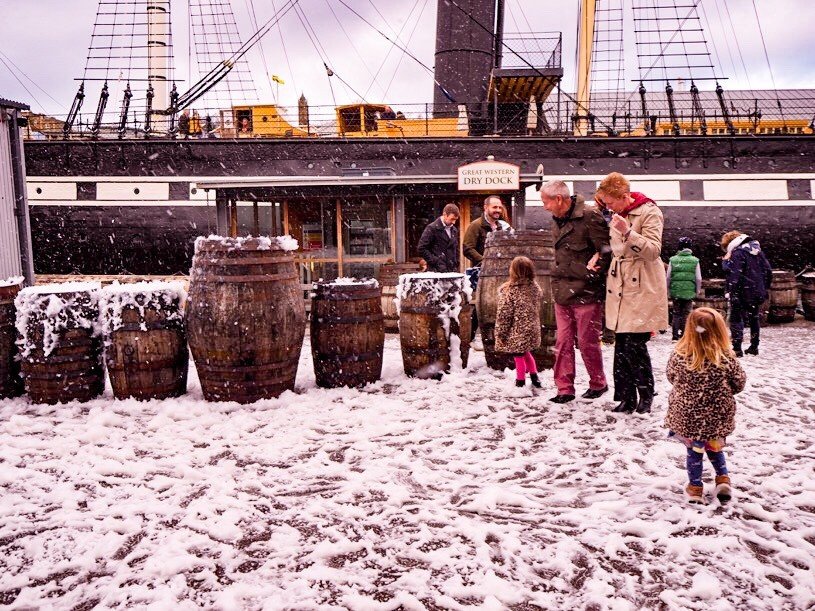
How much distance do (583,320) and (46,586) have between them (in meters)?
3.99

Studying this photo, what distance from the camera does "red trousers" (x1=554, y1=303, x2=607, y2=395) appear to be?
4.94 metres

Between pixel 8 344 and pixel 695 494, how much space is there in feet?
17.5

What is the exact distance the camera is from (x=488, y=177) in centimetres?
1177

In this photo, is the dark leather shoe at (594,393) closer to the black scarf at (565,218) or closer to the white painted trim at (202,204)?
the black scarf at (565,218)

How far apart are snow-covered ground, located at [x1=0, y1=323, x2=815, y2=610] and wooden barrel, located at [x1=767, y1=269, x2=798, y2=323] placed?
26.4 ft

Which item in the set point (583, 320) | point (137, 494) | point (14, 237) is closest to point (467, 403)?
point (583, 320)

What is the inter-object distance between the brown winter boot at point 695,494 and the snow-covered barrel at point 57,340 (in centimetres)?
460

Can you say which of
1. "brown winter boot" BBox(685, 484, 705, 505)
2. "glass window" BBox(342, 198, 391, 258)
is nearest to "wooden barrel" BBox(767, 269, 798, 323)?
"glass window" BBox(342, 198, 391, 258)

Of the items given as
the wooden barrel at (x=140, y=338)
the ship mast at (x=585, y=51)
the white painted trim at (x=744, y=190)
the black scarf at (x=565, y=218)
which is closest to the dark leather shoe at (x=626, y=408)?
the black scarf at (x=565, y=218)

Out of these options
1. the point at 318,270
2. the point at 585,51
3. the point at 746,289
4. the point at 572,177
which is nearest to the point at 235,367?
the point at 746,289

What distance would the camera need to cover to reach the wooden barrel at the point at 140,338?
494 centimetres

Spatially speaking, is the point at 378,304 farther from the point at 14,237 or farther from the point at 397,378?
the point at 14,237

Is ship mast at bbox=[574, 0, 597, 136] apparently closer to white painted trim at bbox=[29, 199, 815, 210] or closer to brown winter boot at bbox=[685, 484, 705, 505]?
white painted trim at bbox=[29, 199, 815, 210]

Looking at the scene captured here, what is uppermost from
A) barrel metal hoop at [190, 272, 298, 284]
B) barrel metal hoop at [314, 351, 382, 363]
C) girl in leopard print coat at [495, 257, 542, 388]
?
barrel metal hoop at [190, 272, 298, 284]
